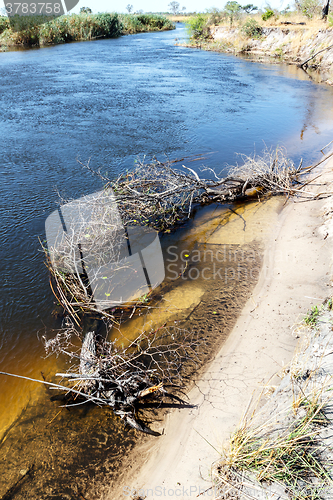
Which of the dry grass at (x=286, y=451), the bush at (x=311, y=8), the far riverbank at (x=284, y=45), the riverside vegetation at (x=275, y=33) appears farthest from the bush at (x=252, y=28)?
the dry grass at (x=286, y=451)

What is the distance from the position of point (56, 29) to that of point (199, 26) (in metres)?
19.8

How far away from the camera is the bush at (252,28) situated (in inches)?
1336

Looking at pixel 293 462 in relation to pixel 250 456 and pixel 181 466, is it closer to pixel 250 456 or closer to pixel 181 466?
pixel 250 456

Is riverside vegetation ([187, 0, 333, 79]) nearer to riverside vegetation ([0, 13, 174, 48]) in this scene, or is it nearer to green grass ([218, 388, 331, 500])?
riverside vegetation ([0, 13, 174, 48])

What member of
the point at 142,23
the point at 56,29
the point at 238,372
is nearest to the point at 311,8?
the point at 56,29

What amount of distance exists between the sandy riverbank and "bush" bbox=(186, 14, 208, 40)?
Answer: 46.3 metres

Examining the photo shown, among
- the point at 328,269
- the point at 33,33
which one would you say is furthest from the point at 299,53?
the point at 328,269

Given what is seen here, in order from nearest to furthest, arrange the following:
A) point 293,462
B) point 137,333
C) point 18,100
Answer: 1. point 293,462
2. point 137,333
3. point 18,100

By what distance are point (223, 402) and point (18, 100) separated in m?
19.4

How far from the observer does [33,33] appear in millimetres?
35000

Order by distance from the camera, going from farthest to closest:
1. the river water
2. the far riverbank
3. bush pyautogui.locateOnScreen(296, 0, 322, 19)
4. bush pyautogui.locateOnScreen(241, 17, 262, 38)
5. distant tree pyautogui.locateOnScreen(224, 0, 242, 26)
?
distant tree pyautogui.locateOnScreen(224, 0, 242, 26) < bush pyautogui.locateOnScreen(241, 17, 262, 38) < bush pyautogui.locateOnScreen(296, 0, 322, 19) < the far riverbank < the river water

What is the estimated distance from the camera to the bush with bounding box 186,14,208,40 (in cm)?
4155

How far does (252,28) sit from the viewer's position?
112ft

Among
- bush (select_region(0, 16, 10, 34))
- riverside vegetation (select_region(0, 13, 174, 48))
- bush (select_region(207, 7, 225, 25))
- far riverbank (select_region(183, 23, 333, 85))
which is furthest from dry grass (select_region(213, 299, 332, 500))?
bush (select_region(207, 7, 225, 25))
